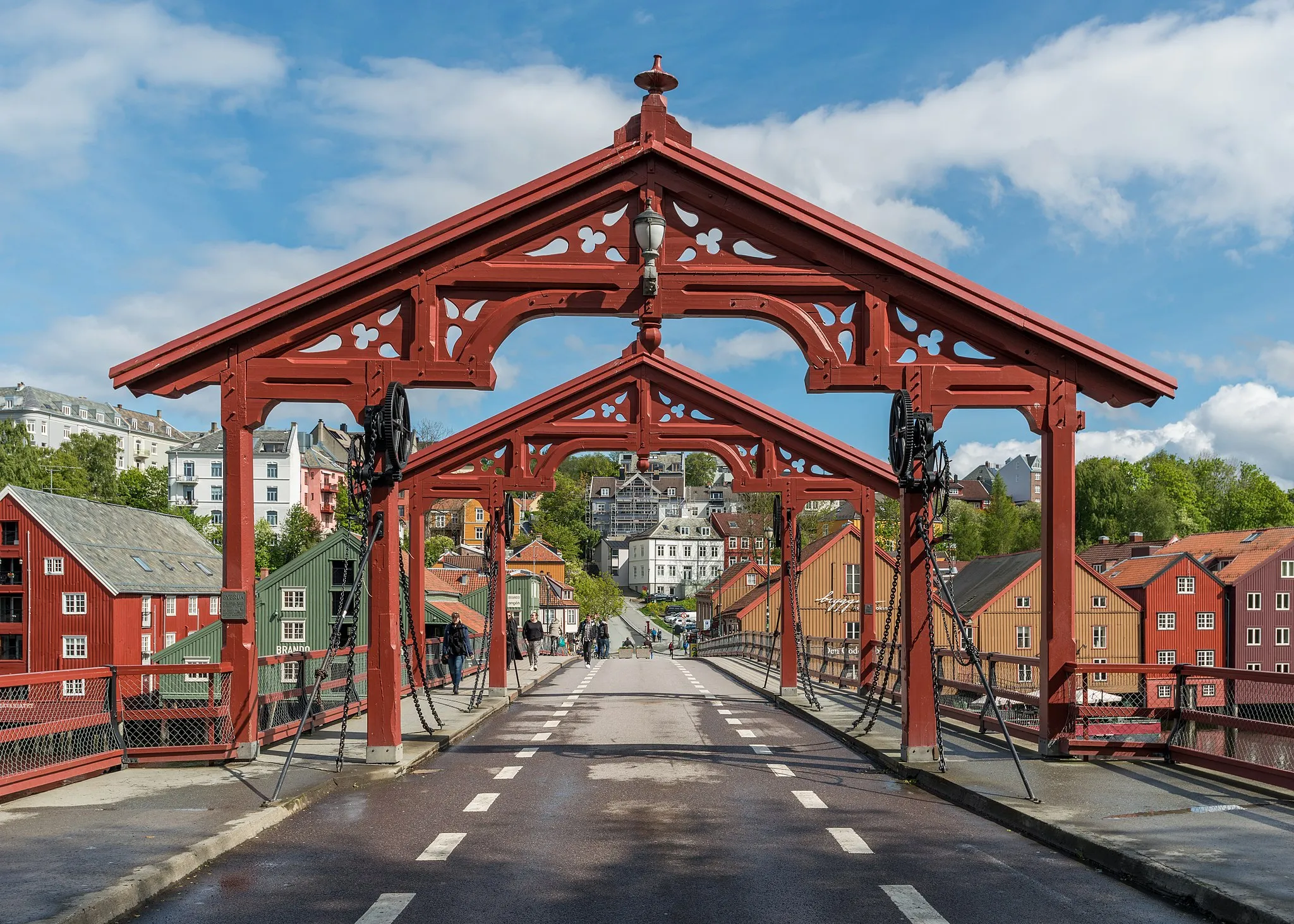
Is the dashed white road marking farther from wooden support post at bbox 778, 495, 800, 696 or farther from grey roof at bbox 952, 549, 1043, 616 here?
grey roof at bbox 952, 549, 1043, 616

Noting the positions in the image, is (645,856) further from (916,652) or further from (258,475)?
(258,475)

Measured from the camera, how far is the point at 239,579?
1305 centimetres

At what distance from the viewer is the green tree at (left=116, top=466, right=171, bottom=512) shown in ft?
421

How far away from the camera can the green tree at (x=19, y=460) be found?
104375 millimetres

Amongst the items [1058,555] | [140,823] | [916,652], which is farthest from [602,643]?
[140,823]

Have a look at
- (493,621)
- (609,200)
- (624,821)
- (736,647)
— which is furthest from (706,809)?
(736,647)

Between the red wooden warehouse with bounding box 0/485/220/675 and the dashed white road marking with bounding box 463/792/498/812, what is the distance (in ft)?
191

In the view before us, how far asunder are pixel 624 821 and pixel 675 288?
5391 mm

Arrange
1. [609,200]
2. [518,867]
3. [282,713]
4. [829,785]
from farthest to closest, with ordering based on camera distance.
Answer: [282,713], [609,200], [829,785], [518,867]

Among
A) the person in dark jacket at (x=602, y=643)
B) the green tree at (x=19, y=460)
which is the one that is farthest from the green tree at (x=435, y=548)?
the person in dark jacket at (x=602, y=643)

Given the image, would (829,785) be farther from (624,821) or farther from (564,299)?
(564,299)

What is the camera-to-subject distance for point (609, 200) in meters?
13.0

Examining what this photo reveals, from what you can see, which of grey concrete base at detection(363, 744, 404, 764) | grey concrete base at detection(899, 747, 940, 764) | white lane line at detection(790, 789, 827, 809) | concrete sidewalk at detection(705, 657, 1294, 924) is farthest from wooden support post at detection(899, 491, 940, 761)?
grey concrete base at detection(363, 744, 404, 764)

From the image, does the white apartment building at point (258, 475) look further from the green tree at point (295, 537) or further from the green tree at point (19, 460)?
the green tree at point (19, 460)
